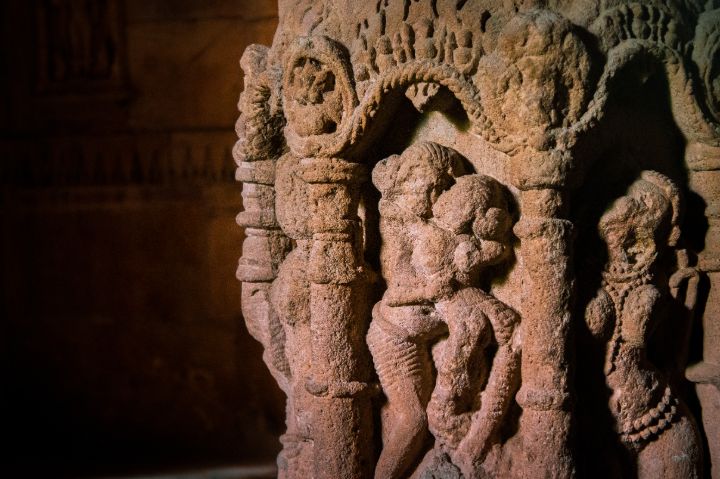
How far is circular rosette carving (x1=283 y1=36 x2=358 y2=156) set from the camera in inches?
101

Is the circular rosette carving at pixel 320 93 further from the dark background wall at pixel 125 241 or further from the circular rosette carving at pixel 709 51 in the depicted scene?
the dark background wall at pixel 125 241

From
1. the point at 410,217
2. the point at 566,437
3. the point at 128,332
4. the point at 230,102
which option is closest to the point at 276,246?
the point at 410,217

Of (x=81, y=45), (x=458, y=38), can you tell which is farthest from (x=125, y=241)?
(x=458, y=38)

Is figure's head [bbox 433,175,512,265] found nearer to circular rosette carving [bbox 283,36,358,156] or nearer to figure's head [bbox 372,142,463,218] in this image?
figure's head [bbox 372,142,463,218]

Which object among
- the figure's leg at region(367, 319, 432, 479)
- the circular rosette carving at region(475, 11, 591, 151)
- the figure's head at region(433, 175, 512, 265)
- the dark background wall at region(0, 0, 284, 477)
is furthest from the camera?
the dark background wall at region(0, 0, 284, 477)

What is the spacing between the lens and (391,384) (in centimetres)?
271

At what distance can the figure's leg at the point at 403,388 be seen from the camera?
267 cm

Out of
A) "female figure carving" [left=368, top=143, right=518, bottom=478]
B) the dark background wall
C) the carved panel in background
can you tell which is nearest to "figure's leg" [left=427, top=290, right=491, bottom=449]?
"female figure carving" [left=368, top=143, right=518, bottom=478]

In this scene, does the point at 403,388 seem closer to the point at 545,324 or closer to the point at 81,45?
the point at 545,324

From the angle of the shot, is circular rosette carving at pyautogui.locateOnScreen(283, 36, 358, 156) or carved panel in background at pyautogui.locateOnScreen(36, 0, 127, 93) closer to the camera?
circular rosette carving at pyautogui.locateOnScreen(283, 36, 358, 156)

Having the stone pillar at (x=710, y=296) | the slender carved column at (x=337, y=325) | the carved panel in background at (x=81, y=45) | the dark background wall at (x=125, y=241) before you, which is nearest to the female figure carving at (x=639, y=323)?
the stone pillar at (x=710, y=296)

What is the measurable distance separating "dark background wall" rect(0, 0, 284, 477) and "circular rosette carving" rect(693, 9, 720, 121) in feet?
7.37

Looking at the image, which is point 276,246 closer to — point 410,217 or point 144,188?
point 410,217

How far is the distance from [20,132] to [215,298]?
1.17m
